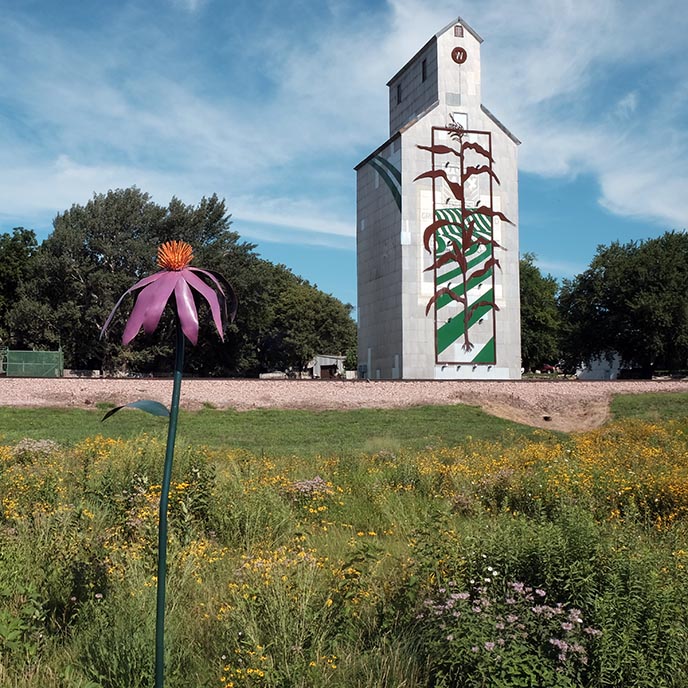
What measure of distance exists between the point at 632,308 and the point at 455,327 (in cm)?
2052

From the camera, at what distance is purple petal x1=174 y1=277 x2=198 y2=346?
8.40ft

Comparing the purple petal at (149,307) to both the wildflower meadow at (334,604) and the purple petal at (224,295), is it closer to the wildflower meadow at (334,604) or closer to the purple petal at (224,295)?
the purple petal at (224,295)

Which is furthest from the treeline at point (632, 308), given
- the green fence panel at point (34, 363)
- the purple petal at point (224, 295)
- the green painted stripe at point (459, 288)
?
the purple petal at point (224, 295)

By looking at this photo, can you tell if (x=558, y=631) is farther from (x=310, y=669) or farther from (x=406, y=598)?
(x=310, y=669)

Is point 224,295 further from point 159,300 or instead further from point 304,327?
point 304,327

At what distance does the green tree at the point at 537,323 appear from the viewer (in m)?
63.7


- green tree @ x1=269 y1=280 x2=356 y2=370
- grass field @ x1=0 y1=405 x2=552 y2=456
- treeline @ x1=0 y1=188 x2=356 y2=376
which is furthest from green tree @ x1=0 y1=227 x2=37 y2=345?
grass field @ x1=0 y1=405 x2=552 y2=456

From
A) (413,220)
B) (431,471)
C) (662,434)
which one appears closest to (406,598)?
(431,471)

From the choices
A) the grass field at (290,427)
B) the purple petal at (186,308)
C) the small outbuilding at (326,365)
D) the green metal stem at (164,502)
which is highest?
the small outbuilding at (326,365)

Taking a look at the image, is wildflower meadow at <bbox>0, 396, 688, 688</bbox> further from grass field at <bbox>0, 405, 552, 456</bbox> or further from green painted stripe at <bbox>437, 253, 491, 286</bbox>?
green painted stripe at <bbox>437, 253, 491, 286</bbox>

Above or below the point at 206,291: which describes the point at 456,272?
above

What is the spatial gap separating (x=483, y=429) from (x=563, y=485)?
16.2m

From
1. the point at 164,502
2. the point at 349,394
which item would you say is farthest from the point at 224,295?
the point at 349,394

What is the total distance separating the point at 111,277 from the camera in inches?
1932
